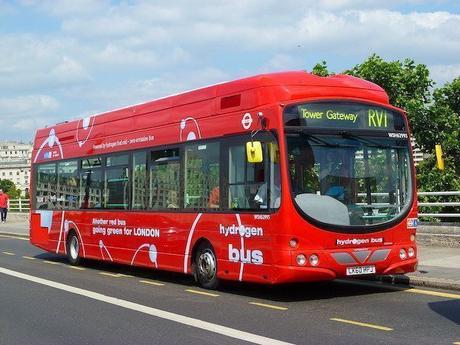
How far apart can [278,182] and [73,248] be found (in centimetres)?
805

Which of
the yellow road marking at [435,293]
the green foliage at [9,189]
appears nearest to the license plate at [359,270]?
the yellow road marking at [435,293]

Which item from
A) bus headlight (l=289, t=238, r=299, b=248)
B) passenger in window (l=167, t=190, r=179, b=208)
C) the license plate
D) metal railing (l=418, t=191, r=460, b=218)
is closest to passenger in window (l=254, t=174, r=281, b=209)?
bus headlight (l=289, t=238, r=299, b=248)

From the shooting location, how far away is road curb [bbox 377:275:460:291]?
10.2 m

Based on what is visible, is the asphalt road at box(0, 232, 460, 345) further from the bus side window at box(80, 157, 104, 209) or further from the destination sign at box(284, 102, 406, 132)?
the destination sign at box(284, 102, 406, 132)

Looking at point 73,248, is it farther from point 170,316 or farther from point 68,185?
point 170,316

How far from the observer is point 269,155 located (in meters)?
9.46

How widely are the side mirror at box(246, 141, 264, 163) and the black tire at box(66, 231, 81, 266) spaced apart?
754cm

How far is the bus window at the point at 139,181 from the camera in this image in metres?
12.7

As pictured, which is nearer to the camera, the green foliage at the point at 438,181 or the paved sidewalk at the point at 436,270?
the paved sidewalk at the point at 436,270

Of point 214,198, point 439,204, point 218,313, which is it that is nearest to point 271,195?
point 214,198

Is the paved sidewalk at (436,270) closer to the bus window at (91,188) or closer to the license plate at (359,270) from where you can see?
the license plate at (359,270)

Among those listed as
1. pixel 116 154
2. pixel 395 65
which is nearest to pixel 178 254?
pixel 116 154

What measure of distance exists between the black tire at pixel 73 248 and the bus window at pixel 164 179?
398cm

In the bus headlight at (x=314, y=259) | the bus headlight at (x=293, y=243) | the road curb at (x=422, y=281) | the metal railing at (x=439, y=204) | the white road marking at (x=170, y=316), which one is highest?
the metal railing at (x=439, y=204)
